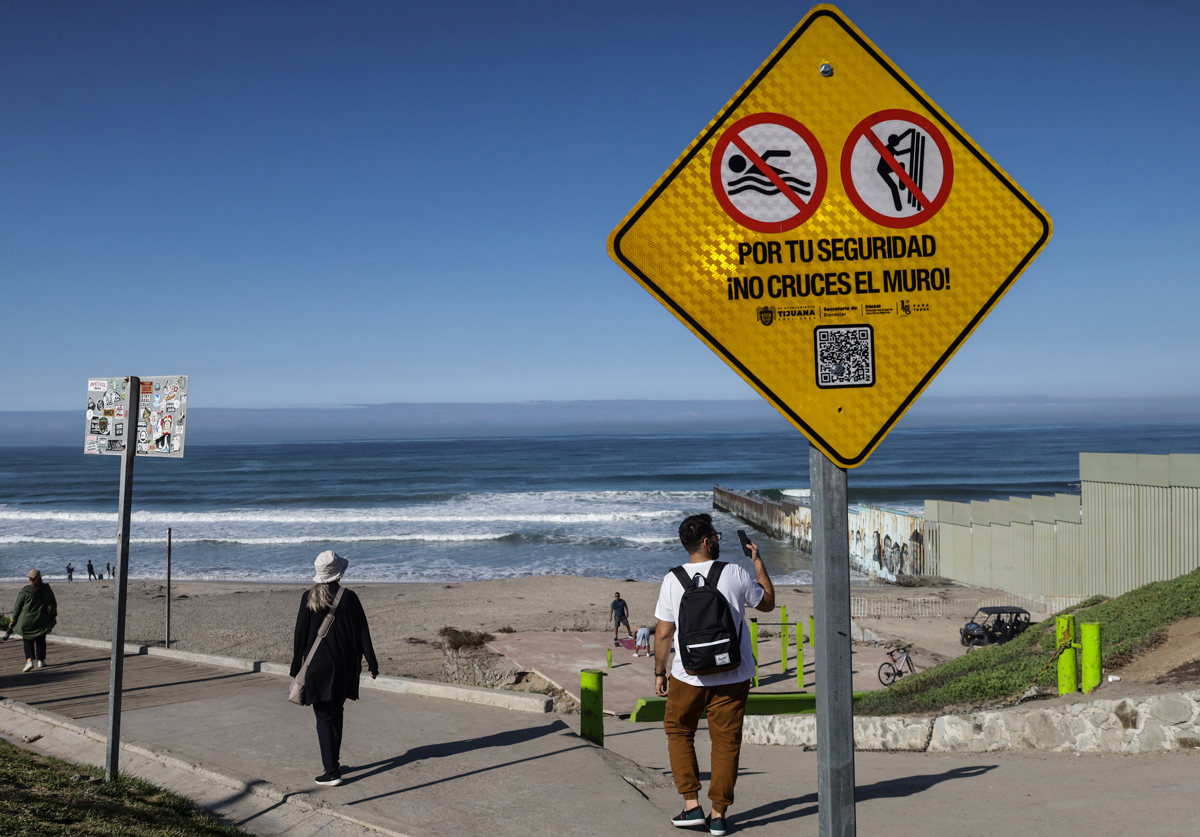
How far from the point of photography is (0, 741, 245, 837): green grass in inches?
170

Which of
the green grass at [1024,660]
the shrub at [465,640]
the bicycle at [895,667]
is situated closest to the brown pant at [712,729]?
the green grass at [1024,660]

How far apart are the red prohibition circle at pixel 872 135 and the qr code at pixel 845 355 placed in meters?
0.25

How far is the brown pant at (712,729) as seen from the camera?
4102 millimetres

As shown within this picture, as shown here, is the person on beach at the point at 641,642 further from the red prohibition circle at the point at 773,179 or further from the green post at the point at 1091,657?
the red prohibition circle at the point at 773,179

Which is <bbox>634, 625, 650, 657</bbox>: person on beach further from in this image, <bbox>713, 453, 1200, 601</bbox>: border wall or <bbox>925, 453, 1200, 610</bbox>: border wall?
<bbox>925, 453, 1200, 610</bbox>: border wall

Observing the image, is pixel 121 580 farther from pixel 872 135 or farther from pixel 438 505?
pixel 438 505

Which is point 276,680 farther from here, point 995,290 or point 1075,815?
point 995,290

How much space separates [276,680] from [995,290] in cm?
906

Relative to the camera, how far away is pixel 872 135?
1.72 meters

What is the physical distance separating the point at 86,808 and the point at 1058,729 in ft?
22.1

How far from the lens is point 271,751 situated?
619 centimetres

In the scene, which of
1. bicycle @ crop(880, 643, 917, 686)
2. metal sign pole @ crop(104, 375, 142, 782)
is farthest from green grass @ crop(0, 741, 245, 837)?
bicycle @ crop(880, 643, 917, 686)

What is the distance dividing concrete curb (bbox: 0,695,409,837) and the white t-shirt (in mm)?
2008

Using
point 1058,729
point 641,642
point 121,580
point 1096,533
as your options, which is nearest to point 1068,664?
point 1058,729
